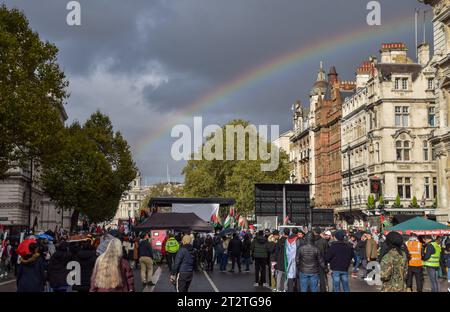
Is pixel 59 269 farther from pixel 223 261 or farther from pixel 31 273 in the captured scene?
pixel 223 261

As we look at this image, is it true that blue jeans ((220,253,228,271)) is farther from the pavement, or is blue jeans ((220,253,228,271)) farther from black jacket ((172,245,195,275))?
black jacket ((172,245,195,275))

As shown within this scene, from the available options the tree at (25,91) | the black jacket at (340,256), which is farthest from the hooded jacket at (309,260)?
the tree at (25,91)

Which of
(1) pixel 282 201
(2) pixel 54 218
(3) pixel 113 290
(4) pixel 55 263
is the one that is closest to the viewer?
(3) pixel 113 290

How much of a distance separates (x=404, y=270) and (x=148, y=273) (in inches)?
508

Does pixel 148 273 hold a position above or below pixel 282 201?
below

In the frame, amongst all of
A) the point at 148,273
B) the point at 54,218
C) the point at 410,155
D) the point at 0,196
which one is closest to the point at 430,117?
the point at 410,155

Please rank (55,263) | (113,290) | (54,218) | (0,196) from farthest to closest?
(54,218) < (0,196) < (55,263) < (113,290)

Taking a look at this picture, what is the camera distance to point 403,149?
63625 mm

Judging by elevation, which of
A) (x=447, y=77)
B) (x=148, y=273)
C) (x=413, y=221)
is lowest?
(x=148, y=273)

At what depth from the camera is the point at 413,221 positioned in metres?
25.3

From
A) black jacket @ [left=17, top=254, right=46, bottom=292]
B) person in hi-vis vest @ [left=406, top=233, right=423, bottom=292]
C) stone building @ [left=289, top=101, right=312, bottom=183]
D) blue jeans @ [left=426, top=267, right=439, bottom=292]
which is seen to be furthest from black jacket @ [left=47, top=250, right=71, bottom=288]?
stone building @ [left=289, top=101, right=312, bottom=183]

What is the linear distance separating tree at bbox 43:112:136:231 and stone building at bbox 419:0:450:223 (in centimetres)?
3660

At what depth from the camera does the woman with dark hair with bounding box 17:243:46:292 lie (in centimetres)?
1110
